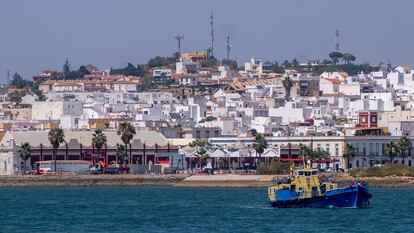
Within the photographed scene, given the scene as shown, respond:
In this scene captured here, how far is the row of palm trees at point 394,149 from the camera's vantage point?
156 meters

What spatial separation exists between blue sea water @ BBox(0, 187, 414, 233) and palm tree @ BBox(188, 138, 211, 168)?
39619 millimetres

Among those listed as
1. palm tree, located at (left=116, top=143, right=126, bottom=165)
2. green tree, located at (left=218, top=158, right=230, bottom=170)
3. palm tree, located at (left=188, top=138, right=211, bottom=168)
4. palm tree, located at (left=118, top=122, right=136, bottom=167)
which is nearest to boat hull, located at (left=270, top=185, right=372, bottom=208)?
palm tree, located at (left=118, top=122, right=136, bottom=167)

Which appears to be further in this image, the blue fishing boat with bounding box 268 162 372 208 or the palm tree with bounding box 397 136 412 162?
the palm tree with bounding box 397 136 412 162

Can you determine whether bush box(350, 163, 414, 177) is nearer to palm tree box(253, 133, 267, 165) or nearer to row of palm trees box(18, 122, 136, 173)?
palm tree box(253, 133, 267, 165)

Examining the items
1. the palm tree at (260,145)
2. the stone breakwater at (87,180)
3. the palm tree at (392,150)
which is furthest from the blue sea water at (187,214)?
the palm tree at (260,145)

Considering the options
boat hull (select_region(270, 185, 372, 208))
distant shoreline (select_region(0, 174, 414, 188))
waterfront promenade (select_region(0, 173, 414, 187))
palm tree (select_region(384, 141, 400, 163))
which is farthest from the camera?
palm tree (select_region(384, 141, 400, 163))

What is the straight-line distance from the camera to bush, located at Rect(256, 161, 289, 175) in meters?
148

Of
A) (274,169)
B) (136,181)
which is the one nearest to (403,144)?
(274,169)

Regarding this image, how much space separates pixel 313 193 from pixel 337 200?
4.69 ft

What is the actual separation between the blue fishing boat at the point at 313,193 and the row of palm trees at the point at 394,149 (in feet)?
200

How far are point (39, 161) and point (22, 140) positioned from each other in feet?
9.88

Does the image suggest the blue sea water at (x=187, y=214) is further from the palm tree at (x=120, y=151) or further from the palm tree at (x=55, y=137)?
the palm tree at (x=120, y=151)

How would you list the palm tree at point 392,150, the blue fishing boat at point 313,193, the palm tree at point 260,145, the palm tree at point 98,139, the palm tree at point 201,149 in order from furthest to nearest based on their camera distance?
the palm tree at point 201,149
the palm tree at point 260,145
the palm tree at point 98,139
the palm tree at point 392,150
the blue fishing boat at point 313,193

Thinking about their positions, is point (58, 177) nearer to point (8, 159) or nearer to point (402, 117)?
point (8, 159)
